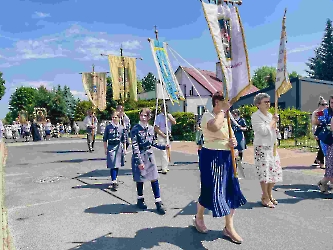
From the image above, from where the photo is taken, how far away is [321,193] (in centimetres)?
642

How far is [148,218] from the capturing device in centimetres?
503

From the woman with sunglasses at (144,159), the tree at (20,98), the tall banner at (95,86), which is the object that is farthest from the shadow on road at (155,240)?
the tree at (20,98)

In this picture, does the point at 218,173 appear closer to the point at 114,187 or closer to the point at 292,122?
the point at 114,187

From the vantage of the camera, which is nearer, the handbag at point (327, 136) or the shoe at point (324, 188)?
the handbag at point (327, 136)

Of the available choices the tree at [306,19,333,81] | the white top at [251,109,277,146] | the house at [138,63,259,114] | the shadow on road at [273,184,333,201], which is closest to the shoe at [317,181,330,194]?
the shadow on road at [273,184,333,201]

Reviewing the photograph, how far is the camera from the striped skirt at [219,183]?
402cm

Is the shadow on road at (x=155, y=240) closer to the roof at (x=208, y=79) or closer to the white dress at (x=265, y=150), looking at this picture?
the white dress at (x=265, y=150)

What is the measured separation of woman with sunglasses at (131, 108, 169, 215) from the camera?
5.31 m

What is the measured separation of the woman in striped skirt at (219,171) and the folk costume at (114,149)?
3.19 m

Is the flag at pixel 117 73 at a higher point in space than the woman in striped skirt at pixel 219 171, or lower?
higher

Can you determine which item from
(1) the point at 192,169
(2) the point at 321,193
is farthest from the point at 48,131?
(2) the point at 321,193

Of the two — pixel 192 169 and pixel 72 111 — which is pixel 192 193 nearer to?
pixel 192 169

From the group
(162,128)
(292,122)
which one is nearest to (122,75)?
(162,128)

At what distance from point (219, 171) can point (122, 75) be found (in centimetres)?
892
